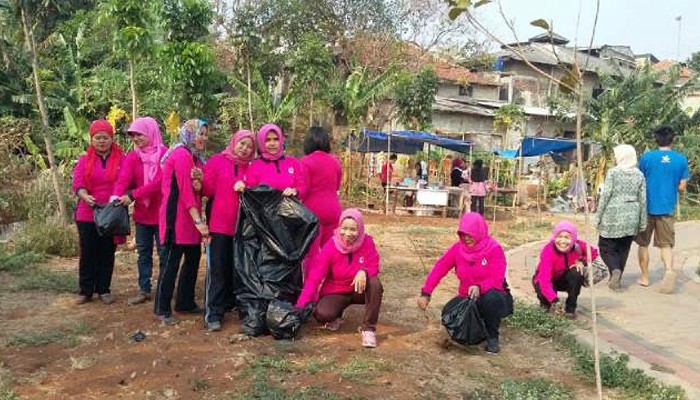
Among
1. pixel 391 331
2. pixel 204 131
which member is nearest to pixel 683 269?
pixel 391 331

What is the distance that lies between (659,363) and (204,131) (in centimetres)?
374

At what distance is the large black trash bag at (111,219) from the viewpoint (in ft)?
17.5

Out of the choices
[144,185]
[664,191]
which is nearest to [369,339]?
[144,185]

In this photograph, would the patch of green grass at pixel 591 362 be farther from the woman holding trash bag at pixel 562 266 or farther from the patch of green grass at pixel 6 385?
the patch of green grass at pixel 6 385

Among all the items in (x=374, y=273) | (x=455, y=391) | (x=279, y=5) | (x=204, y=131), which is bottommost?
(x=455, y=391)

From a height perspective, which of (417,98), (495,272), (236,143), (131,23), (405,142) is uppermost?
(417,98)

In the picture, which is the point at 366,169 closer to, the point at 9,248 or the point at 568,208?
the point at 568,208

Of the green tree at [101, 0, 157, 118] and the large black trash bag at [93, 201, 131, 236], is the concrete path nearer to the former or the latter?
the large black trash bag at [93, 201, 131, 236]

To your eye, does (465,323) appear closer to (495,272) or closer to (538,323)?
(495,272)

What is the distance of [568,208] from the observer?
19359mm

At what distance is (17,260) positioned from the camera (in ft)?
23.3

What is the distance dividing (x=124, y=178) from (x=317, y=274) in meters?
1.96

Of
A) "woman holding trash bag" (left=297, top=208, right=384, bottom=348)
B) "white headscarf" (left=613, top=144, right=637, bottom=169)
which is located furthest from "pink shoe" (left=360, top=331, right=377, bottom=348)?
"white headscarf" (left=613, top=144, right=637, bottom=169)

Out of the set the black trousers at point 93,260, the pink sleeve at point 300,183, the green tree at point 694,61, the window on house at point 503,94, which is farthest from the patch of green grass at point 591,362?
the green tree at point 694,61
